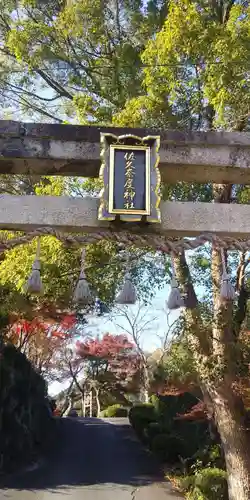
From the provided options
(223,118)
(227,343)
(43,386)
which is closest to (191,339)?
(227,343)

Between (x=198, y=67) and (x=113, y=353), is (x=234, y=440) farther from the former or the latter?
(x=113, y=353)

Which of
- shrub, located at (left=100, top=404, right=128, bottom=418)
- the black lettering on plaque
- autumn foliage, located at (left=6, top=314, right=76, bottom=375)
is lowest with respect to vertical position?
shrub, located at (left=100, top=404, right=128, bottom=418)

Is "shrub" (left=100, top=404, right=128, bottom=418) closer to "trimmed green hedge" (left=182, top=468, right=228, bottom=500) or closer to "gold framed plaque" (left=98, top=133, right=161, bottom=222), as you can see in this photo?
"trimmed green hedge" (left=182, top=468, right=228, bottom=500)

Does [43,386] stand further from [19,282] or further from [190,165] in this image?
[190,165]

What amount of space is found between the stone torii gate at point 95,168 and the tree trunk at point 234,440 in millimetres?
4133

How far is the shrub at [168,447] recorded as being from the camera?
12.6 metres

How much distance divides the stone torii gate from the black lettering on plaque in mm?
211

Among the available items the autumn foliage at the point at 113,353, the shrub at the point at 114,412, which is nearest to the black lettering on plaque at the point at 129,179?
the autumn foliage at the point at 113,353

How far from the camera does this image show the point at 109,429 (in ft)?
65.9

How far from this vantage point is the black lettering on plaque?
146 inches

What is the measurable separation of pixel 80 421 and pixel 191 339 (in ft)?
53.6

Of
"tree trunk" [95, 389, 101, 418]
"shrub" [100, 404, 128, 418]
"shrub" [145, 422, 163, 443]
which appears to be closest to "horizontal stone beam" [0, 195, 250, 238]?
"shrub" [145, 422, 163, 443]

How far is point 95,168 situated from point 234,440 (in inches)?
199

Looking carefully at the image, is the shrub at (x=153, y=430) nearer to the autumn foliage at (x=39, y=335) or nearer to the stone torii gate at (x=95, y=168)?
the autumn foliage at (x=39, y=335)
